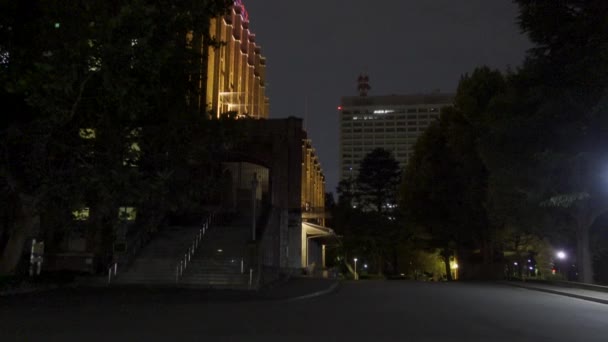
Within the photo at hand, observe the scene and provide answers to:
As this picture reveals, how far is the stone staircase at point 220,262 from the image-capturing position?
22.0 m

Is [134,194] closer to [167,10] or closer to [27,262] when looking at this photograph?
[167,10]

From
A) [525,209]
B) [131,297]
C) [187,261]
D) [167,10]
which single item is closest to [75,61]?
[167,10]

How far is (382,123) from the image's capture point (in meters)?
158

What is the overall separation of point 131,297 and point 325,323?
284 inches

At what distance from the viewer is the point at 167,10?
51.0ft

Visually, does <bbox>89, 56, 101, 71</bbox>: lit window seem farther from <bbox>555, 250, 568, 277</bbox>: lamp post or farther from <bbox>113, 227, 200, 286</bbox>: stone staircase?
<bbox>555, 250, 568, 277</bbox>: lamp post

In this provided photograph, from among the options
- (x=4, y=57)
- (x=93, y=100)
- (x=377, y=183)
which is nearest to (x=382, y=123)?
(x=377, y=183)

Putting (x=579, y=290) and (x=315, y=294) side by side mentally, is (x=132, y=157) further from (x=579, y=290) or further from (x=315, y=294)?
(x=579, y=290)

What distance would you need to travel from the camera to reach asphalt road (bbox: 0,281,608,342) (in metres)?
9.94

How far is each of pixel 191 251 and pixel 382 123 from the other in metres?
137

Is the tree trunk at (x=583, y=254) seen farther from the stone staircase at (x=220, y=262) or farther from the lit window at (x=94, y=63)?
the lit window at (x=94, y=63)

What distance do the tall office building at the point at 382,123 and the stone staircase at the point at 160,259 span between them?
420 ft

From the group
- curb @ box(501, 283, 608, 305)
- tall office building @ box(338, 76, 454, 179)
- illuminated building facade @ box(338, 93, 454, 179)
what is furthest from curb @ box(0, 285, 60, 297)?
illuminated building facade @ box(338, 93, 454, 179)

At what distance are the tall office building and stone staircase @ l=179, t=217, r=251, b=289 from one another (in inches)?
5006
